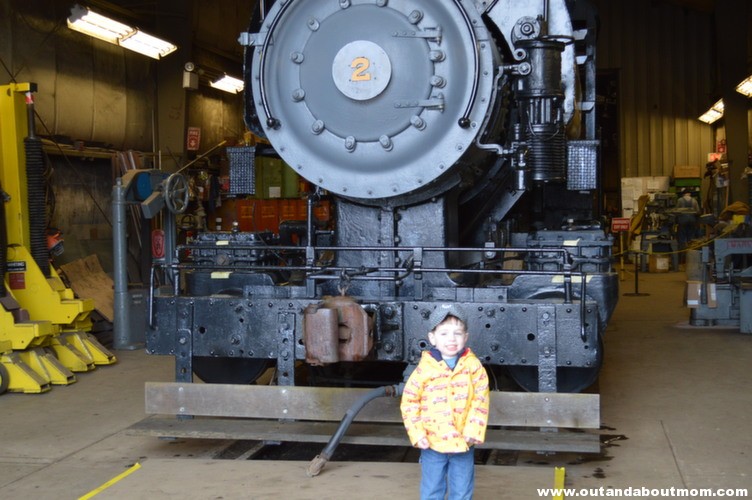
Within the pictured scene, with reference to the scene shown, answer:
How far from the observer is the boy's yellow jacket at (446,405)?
10.8 feet

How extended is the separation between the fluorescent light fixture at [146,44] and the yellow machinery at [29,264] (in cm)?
332

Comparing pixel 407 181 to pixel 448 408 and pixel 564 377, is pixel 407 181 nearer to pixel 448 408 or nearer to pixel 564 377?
pixel 564 377

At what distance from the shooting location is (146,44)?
34.6 ft

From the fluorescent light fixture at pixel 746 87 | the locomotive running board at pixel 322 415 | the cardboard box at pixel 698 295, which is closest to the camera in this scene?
the locomotive running board at pixel 322 415

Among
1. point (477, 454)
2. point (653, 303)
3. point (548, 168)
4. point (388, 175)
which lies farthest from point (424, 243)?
point (653, 303)

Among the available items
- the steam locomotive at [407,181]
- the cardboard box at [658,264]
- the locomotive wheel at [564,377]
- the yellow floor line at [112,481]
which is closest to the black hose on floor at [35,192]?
the steam locomotive at [407,181]

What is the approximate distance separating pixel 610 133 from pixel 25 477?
20.8 metres

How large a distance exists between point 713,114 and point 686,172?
A: 172 cm

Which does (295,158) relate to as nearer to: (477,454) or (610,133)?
(477,454)

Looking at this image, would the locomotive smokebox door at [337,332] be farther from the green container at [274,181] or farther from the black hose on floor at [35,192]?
the green container at [274,181]

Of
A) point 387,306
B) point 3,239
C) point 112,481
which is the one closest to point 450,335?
point 387,306

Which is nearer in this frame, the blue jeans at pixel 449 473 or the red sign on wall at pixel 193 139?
the blue jeans at pixel 449 473

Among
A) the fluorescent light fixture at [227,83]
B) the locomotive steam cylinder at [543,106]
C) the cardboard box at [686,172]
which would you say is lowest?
the locomotive steam cylinder at [543,106]

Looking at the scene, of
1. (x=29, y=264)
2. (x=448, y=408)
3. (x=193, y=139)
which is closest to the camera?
(x=448, y=408)
